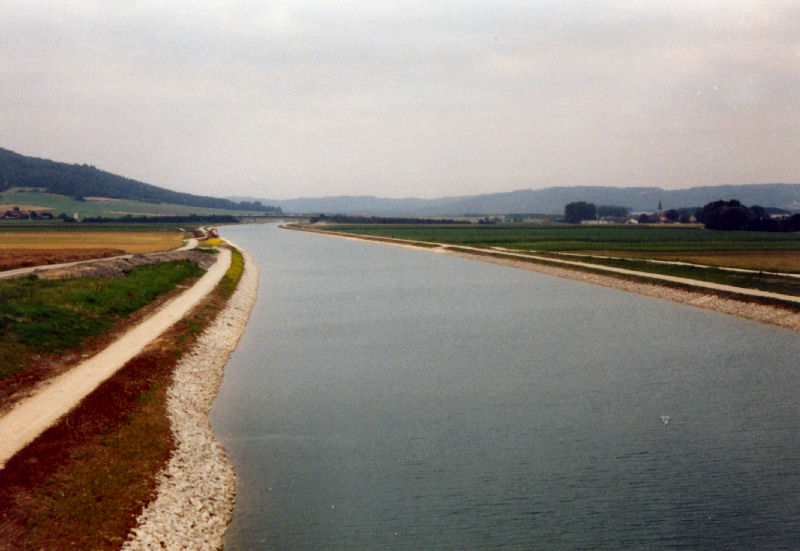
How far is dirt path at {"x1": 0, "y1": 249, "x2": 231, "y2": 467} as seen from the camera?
1527 centimetres

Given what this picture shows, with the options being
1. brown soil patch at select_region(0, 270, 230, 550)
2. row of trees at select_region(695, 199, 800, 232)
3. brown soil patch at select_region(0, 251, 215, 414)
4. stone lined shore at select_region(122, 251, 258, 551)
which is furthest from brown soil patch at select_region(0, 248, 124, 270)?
row of trees at select_region(695, 199, 800, 232)

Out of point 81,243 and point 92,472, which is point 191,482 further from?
point 81,243

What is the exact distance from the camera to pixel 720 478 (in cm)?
1516

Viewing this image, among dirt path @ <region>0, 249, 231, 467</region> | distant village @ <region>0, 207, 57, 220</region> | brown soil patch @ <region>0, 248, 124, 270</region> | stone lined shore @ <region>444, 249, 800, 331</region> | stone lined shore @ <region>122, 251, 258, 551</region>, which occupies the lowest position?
stone lined shore @ <region>122, 251, 258, 551</region>

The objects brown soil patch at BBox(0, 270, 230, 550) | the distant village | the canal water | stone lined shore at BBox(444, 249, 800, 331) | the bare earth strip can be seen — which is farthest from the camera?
the distant village

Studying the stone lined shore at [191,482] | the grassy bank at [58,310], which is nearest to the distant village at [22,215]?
the grassy bank at [58,310]

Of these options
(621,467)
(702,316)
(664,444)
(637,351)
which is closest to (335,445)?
(621,467)

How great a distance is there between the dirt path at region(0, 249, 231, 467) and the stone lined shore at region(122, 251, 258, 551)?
2421 mm

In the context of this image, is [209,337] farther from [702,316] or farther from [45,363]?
[702,316]

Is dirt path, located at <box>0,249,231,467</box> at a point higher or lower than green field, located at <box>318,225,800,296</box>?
lower

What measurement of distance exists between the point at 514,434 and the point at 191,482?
922 centimetres

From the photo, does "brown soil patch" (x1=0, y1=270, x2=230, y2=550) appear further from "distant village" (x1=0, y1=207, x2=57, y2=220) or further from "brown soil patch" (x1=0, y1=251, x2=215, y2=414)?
"distant village" (x1=0, y1=207, x2=57, y2=220)

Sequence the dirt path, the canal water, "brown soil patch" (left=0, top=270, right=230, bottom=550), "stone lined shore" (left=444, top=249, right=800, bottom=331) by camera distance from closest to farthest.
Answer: "brown soil patch" (left=0, top=270, right=230, bottom=550) → the canal water → the dirt path → "stone lined shore" (left=444, top=249, right=800, bottom=331)

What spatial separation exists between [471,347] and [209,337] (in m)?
13.5
